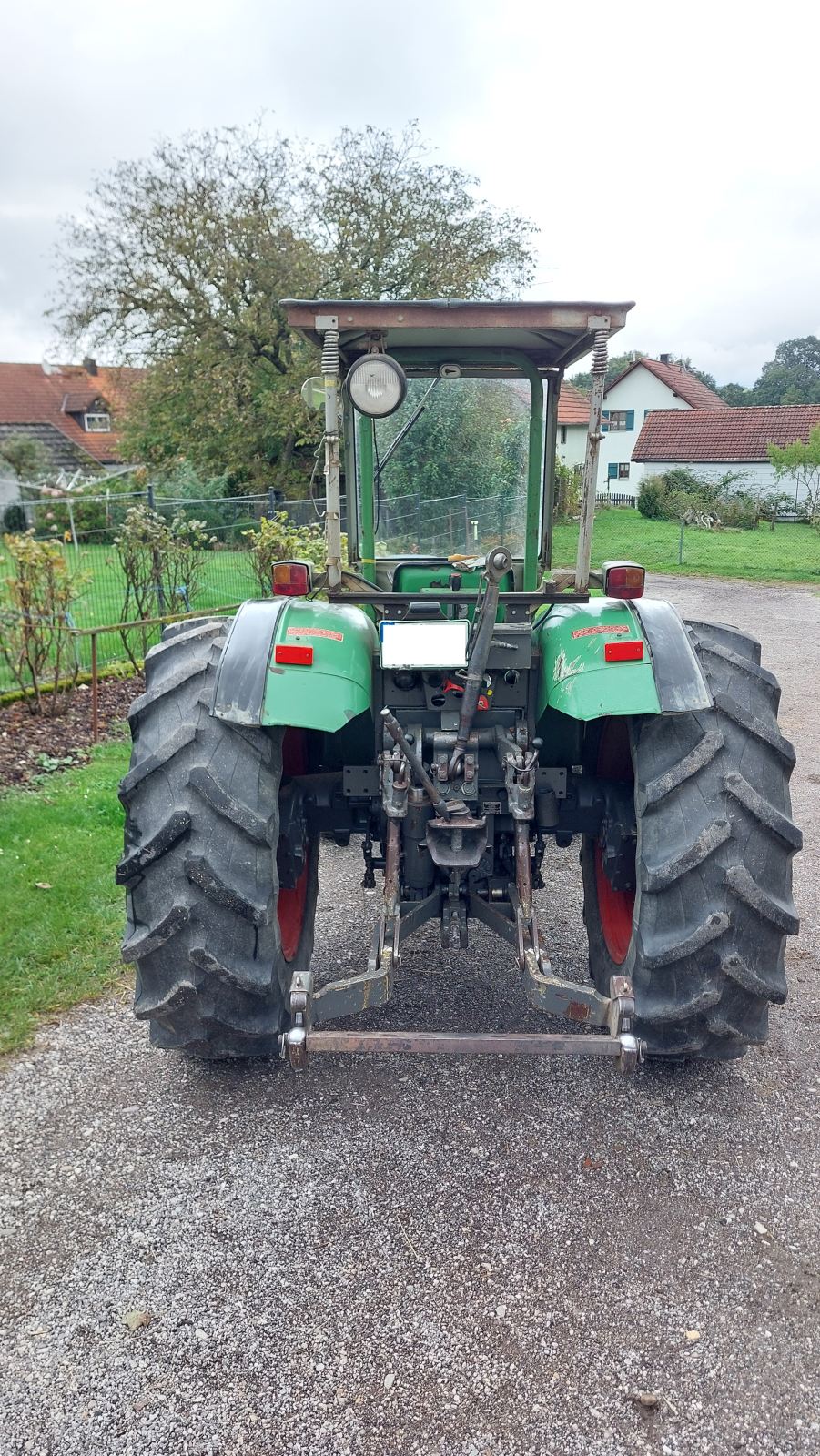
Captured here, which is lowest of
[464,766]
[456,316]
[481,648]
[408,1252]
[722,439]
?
[408,1252]

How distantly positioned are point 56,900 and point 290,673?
2.33m

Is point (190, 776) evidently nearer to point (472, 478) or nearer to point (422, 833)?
point (422, 833)

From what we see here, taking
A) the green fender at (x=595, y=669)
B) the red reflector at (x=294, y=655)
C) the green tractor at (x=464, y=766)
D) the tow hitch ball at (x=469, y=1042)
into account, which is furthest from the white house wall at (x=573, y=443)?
the tow hitch ball at (x=469, y=1042)

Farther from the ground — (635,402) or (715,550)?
(635,402)

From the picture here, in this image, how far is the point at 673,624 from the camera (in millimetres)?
2984

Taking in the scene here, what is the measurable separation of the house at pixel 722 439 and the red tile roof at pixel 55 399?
21.3m

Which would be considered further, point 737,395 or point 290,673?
point 737,395

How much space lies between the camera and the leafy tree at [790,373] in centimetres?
7006

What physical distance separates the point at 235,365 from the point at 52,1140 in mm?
20101

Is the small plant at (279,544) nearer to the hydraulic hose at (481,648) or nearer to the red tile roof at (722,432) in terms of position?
the hydraulic hose at (481,648)

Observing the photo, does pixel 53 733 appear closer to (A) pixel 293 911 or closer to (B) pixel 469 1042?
(A) pixel 293 911

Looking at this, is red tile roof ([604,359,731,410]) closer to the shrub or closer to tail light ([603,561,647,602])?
the shrub

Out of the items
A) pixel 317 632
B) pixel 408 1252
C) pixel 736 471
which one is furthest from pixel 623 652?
pixel 736 471

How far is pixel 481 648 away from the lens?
2.78m
